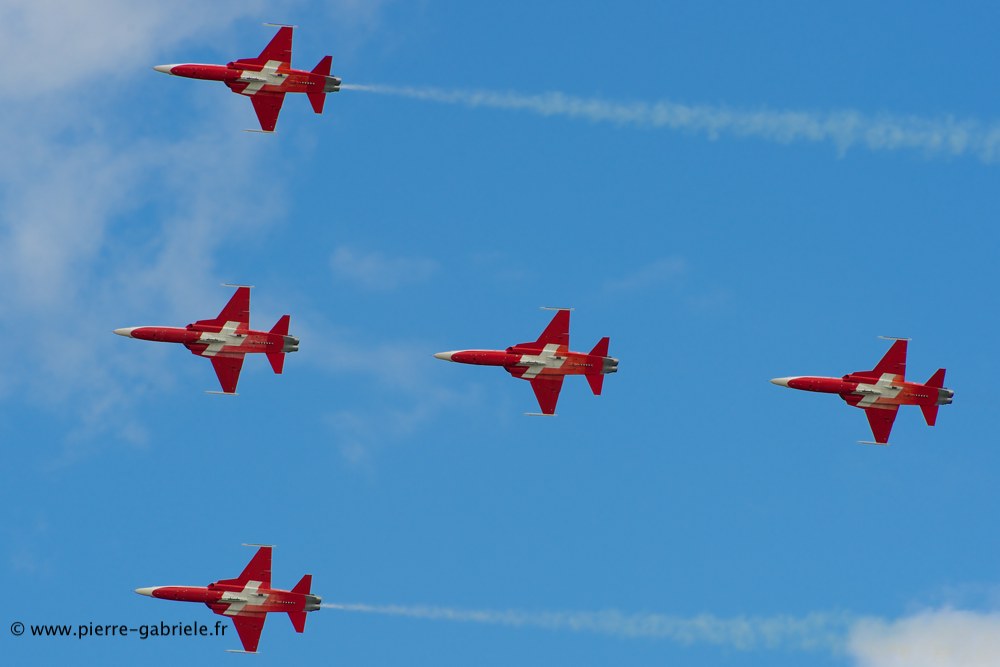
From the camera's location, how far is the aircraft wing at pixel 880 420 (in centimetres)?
13138

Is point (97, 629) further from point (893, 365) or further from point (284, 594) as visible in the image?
point (893, 365)

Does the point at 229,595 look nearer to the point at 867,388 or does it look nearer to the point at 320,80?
the point at 320,80

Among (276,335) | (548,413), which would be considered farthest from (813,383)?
(276,335)

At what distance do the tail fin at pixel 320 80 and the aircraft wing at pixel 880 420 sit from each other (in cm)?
4287

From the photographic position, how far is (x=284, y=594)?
421 ft

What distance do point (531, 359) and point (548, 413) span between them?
13.3ft

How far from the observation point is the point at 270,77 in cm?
13312

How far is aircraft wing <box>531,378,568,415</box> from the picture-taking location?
133m

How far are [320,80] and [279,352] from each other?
18.7 m

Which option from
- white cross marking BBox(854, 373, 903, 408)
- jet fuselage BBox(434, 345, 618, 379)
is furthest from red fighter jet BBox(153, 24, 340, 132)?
white cross marking BBox(854, 373, 903, 408)

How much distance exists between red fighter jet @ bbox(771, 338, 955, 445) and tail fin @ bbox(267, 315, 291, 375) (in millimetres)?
33718

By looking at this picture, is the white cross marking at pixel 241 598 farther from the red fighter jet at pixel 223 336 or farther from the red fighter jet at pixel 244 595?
the red fighter jet at pixel 223 336

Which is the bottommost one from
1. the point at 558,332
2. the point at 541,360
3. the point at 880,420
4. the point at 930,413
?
the point at 930,413

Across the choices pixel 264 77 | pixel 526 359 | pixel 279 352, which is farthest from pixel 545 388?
pixel 264 77
